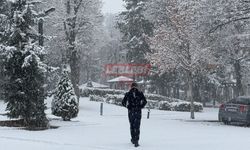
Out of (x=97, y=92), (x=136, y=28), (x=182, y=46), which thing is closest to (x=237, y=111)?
(x=182, y=46)

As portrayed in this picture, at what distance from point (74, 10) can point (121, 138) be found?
2819 cm

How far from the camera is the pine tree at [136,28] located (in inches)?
2180

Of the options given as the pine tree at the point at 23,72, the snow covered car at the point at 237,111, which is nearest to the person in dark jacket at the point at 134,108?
the pine tree at the point at 23,72

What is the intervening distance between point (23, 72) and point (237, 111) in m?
11.0

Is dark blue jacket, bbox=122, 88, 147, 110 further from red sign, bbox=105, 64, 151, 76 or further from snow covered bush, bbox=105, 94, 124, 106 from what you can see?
red sign, bbox=105, 64, 151, 76

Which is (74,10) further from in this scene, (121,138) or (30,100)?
(121,138)

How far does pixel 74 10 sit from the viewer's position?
4209 cm

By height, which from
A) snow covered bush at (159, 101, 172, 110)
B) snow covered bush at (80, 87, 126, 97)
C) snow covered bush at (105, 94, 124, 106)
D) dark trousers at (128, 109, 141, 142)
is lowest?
dark trousers at (128, 109, 141, 142)

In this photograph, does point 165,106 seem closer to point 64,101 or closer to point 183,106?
point 183,106

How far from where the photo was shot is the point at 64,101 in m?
22.1

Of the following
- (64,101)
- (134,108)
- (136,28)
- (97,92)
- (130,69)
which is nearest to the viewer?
(134,108)

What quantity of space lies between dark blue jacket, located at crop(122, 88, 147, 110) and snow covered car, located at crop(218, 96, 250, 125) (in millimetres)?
11127

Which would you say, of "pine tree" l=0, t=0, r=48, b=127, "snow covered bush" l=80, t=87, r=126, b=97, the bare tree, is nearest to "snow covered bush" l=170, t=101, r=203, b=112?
"snow covered bush" l=80, t=87, r=126, b=97

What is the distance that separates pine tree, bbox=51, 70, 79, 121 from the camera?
868 inches
